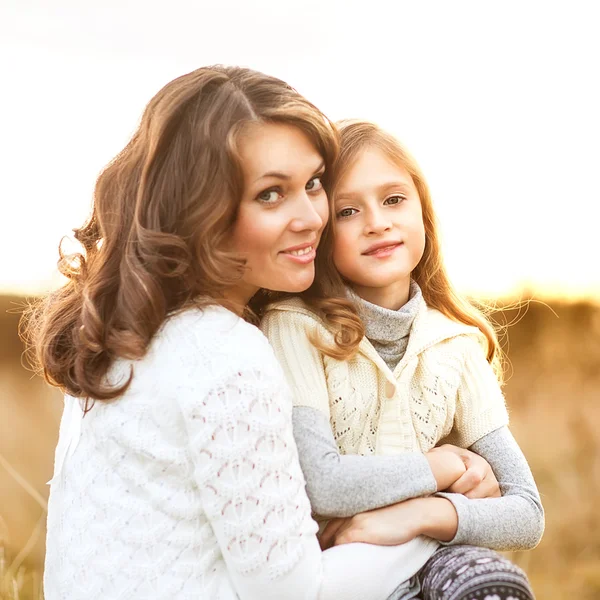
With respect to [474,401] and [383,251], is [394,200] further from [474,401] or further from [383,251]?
[474,401]

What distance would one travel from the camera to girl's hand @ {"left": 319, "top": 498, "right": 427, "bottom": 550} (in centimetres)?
213

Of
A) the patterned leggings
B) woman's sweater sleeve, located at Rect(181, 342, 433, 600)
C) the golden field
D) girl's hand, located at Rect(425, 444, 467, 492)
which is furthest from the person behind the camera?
the golden field

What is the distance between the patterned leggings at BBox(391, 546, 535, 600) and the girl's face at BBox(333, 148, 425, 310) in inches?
28.5

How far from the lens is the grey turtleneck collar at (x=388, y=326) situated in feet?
8.17

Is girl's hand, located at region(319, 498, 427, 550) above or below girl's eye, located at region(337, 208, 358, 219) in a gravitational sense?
below

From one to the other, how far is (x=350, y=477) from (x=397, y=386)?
357 millimetres

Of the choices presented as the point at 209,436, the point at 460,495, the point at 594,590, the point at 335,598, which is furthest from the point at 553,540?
the point at 209,436

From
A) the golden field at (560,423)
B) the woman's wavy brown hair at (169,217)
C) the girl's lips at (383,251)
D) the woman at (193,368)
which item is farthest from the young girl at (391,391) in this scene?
the golden field at (560,423)

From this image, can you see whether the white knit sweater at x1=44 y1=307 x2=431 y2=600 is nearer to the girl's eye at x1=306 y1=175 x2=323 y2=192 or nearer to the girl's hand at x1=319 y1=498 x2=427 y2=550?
the girl's hand at x1=319 y1=498 x2=427 y2=550

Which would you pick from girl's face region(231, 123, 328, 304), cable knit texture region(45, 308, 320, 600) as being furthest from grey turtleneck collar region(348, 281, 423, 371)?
cable knit texture region(45, 308, 320, 600)

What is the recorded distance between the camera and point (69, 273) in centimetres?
248

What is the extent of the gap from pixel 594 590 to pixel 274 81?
3524 mm

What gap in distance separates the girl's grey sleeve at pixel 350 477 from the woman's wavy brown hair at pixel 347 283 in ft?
0.90

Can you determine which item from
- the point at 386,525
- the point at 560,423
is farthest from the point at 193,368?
the point at 560,423
